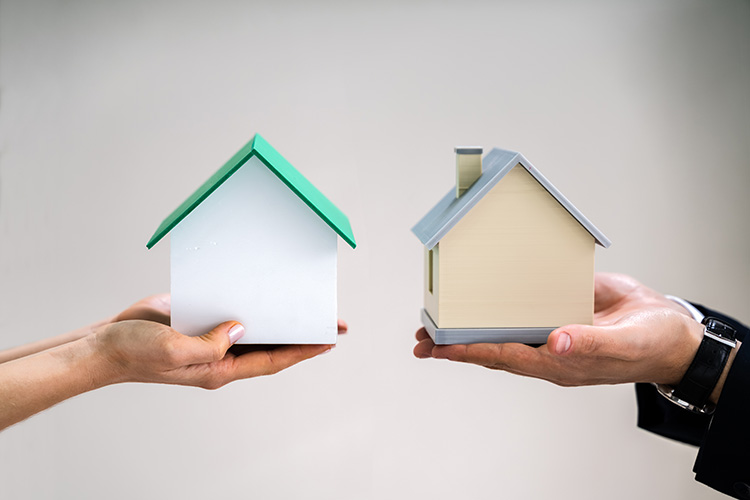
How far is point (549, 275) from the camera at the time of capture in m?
A: 1.29

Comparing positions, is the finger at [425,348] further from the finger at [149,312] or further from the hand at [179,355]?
the finger at [149,312]

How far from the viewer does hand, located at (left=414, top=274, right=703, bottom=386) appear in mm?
1185

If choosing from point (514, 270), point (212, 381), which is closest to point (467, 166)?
point (514, 270)

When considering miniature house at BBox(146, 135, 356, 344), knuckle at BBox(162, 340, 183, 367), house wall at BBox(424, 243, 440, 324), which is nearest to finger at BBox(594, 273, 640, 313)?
house wall at BBox(424, 243, 440, 324)

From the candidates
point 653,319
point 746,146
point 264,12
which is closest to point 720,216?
point 746,146

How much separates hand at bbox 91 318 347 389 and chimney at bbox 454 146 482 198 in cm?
44

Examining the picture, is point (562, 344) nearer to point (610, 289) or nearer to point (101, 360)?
point (610, 289)

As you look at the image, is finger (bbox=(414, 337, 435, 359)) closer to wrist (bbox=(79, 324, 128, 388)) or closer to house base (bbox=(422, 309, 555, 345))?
house base (bbox=(422, 309, 555, 345))

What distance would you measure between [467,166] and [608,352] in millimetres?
462

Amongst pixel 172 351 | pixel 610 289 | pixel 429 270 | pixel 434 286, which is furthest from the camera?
pixel 610 289

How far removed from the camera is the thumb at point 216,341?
1.14 metres

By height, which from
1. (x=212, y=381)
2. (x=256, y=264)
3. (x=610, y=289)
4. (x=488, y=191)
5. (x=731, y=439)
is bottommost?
(x=731, y=439)

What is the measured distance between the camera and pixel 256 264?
125cm

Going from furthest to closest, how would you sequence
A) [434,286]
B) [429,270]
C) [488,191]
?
[429,270]
[434,286]
[488,191]
